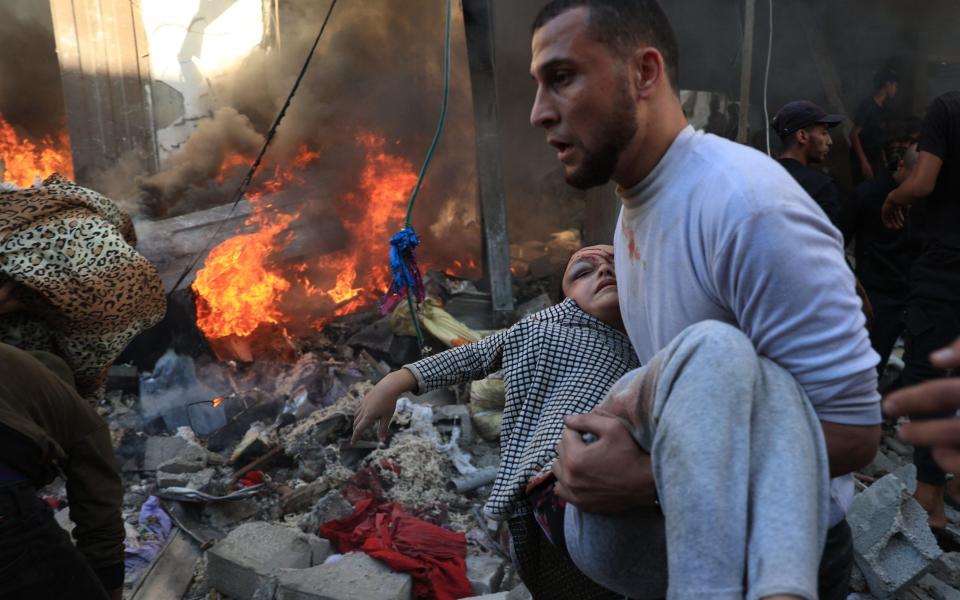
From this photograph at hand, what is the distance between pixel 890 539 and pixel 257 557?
3.56 metres

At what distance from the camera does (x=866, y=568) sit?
4.15 metres

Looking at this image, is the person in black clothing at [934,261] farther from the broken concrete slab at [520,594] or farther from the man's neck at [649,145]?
the man's neck at [649,145]

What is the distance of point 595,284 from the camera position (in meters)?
2.61

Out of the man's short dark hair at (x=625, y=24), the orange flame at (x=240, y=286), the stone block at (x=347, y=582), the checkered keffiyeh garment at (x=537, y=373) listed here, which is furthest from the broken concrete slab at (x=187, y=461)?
the man's short dark hair at (x=625, y=24)

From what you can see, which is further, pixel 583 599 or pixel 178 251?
pixel 178 251

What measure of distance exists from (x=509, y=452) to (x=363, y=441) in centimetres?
409

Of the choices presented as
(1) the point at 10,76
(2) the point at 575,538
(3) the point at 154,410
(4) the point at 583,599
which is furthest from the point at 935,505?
(1) the point at 10,76

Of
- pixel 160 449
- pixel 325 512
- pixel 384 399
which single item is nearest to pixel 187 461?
pixel 160 449

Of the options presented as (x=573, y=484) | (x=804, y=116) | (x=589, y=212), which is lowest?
(x=589, y=212)

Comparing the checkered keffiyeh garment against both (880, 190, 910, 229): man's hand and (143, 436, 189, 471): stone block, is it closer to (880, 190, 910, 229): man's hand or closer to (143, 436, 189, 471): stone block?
(880, 190, 910, 229): man's hand

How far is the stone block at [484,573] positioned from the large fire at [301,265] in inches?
191

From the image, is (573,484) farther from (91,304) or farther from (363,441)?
(363,441)

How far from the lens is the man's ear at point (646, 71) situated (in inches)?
71.5

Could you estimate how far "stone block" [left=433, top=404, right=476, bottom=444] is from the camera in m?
6.31
